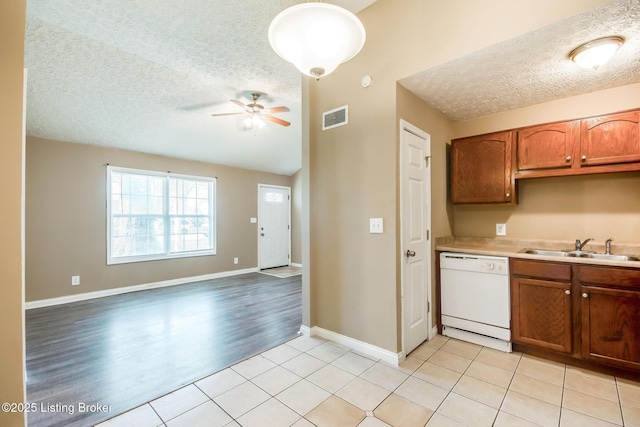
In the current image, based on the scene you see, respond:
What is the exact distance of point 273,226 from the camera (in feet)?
22.9

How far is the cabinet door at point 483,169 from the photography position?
2725 millimetres

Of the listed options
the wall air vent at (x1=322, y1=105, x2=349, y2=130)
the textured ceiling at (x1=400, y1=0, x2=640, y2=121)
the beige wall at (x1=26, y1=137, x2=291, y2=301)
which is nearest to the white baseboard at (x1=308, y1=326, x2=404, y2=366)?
the wall air vent at (x1=322, y1=105, x2=349, y2=130)

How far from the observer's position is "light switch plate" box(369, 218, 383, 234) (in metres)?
2.34

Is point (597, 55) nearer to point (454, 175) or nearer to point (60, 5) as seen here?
point (454, 175)

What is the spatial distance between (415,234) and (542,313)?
117 centimetres

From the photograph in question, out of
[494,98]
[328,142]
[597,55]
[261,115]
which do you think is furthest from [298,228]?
[597,55]

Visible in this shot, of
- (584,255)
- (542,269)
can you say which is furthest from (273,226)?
(584,255)

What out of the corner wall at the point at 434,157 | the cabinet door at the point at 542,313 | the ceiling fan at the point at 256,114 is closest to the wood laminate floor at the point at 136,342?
the corner wall at the point at 434,157

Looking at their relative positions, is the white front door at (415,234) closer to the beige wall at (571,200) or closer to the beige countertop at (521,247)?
the beige countertop at (521,247)

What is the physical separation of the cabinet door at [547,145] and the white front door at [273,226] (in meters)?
5.26

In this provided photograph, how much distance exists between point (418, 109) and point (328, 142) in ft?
2.95

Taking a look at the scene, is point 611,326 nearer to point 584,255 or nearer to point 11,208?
point 584,255

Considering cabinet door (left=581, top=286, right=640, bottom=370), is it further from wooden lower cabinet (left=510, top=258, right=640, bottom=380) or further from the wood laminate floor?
the wood laminate floor

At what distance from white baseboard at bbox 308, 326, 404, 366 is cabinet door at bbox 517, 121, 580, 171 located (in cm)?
214
